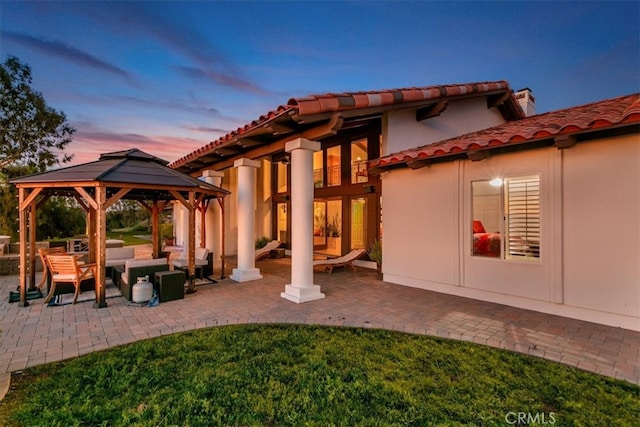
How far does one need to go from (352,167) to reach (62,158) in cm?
1945

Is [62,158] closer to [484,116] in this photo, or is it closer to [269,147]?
[269,147]

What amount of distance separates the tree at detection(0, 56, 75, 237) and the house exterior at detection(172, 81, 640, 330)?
547 inches

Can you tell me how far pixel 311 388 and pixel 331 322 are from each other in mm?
2316

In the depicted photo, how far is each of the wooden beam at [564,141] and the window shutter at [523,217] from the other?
0.89m

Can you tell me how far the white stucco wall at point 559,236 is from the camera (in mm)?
5418

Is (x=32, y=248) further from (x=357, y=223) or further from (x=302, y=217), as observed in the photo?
(x=357, y=223)

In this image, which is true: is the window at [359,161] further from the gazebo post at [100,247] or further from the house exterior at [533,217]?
the gazebo post at [100,247]

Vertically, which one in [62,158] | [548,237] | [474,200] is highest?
[62,158]

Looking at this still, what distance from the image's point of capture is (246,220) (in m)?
9.98

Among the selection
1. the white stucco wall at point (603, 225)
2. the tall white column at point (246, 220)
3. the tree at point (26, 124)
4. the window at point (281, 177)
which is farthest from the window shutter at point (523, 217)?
the tree at point (26, 124)

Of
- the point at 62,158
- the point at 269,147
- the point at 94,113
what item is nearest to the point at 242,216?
the point at 269,147

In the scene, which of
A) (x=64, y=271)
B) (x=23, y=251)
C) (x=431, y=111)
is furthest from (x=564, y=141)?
(x=23, y=251)

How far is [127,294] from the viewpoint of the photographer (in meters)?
7.29

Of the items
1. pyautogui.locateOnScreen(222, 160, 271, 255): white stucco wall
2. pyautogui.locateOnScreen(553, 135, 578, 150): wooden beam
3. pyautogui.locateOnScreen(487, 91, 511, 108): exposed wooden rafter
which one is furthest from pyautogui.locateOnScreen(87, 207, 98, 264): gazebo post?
pyautogui.locateOnScreen(487, 91, 511, 108): exposed wooden rafter
